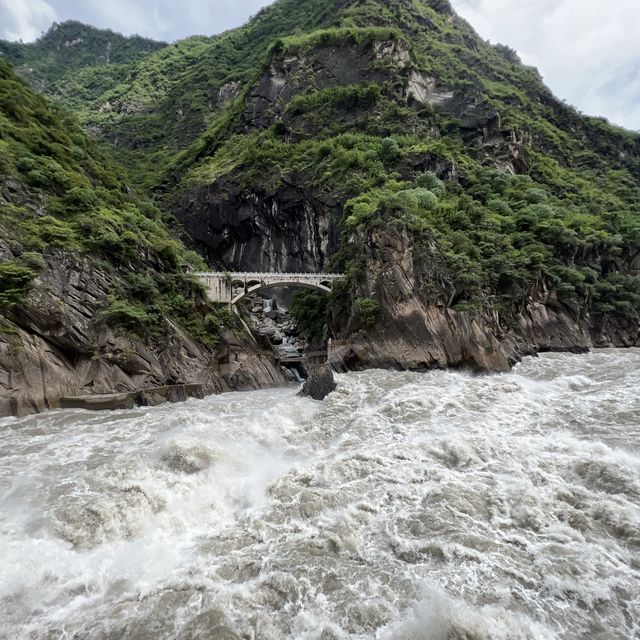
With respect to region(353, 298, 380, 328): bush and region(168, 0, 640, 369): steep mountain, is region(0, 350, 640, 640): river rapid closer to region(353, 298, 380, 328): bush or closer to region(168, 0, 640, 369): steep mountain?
region(353, 298, 380, 328): bush

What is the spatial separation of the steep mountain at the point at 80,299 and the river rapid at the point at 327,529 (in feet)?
16.2

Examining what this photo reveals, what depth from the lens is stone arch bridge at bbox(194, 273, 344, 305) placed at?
37031mm

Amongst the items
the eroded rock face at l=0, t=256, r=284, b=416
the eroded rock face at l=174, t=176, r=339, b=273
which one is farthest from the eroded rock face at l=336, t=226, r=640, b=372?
the eroded rock face at l=174, t=176, r=339, b=273

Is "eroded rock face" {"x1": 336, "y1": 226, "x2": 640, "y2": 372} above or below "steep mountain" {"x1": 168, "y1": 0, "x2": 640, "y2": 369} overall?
below

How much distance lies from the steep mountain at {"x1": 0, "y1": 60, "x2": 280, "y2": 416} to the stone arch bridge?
3.98m

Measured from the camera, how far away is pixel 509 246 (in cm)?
3606

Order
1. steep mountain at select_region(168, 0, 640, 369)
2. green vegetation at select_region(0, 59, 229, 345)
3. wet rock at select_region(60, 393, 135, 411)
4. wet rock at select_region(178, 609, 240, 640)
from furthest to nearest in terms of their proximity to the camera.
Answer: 1. steep mountain at select_region(168, 0, 640, 369)
2. green vegetation at select_region(0, 59, 229, 345)
3. wet rock at select_region(60, 393, 135, 411)
4. wet rock at select_region(178, 609, 240, 640)

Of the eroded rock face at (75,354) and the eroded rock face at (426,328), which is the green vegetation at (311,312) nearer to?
the eroded rock face at (426,328)

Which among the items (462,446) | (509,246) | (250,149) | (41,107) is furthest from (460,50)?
(462,446)

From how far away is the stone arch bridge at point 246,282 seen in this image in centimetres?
3703

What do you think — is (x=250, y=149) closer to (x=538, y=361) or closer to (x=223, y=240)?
(x=223, y=240)

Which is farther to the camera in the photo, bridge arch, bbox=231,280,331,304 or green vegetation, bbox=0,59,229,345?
bridge arch, bbox=231,280,331,304

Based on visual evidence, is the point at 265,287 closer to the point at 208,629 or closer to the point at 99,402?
the point at 99,402

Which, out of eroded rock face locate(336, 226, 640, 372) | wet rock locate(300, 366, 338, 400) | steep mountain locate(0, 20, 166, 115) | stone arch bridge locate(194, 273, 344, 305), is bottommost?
wet rock locate(300, 366, 338, 400)
